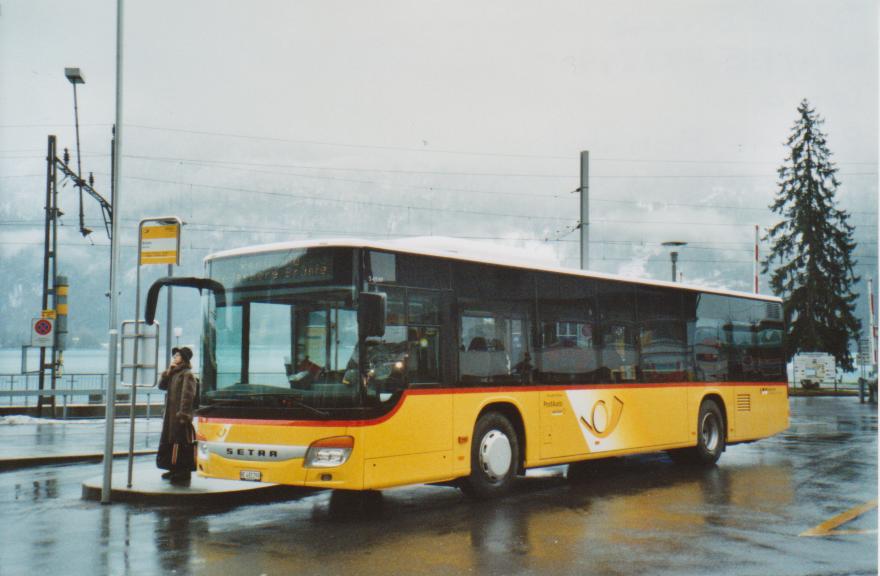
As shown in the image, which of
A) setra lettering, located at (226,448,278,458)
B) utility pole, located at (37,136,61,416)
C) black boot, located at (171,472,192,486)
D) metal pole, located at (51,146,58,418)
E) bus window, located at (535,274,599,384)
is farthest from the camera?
utility pole, located at (37,136,61,416)

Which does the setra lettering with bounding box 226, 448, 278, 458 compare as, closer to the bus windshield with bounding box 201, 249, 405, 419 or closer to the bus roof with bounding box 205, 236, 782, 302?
the bus windshield with bounding box 201, 249, 405, 419

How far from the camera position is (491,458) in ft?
35.4

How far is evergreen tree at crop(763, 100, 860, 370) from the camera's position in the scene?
52.1 metres

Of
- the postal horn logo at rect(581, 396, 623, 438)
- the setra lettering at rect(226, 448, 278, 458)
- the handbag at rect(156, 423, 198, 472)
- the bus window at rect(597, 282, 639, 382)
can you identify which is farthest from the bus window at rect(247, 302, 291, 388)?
the bus window at rect(597, 282, 639, 382)

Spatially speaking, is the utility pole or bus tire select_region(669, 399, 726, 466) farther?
the utility pole

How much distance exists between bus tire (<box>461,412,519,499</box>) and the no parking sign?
17.1 meters

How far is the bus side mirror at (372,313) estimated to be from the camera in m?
9.02

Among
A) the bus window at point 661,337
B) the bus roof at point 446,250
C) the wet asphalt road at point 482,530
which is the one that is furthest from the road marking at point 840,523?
the bus roof at point 446,250

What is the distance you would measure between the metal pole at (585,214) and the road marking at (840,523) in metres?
13.7

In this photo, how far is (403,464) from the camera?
9648mm

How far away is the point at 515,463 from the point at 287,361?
3.28 meters

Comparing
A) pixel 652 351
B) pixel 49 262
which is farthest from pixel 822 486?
pixel 49 262

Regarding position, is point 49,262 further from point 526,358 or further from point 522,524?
point 522,524

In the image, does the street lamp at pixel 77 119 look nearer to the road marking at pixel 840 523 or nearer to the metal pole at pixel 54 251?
the metal pole at pixel 54 251
